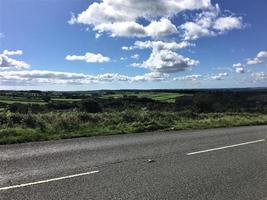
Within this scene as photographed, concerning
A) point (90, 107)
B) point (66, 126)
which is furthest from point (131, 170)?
point (90, 107)

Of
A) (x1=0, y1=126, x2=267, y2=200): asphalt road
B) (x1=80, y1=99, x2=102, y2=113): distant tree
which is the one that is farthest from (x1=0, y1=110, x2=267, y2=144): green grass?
(x1=80, y1=99, x2=102, y2=113): distant tree

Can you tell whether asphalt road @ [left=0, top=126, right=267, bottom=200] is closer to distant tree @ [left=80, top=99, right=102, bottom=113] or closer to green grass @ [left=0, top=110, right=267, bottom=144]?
green grass @ [left=0, top=110, right=267, bottom=144]

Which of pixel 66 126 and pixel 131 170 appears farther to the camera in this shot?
pixel 66 126

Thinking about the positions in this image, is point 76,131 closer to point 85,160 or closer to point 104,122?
point 104,122

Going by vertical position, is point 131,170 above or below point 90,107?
above

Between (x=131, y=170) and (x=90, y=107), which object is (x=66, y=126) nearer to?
(x=131, y=170)

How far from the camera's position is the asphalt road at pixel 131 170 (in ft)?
20.9

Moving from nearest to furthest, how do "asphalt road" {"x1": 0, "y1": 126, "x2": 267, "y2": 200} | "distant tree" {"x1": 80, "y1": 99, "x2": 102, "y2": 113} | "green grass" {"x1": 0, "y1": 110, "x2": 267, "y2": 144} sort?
"asphalt road" {"x1": 0, "y1": 126, "x2": 267, "y2": 200}
"green grass" {"x1": 0, "y1": 110, "x2": 267, "y2": 144}
"distant tree" {"x1": 80, "y1": 99, "x2": 102, "y2": 113}

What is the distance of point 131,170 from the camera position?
26.5ft

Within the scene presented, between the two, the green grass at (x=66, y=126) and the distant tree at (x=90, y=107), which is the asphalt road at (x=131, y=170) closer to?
the green grass at (x=66, y=126)

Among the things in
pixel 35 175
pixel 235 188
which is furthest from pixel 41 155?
pixel 235 188

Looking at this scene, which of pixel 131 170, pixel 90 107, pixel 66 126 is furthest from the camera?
pixel 90 107

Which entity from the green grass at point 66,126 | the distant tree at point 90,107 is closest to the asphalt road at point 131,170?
the green grass at point 66,126

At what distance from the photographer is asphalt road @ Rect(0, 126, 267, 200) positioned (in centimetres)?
636
